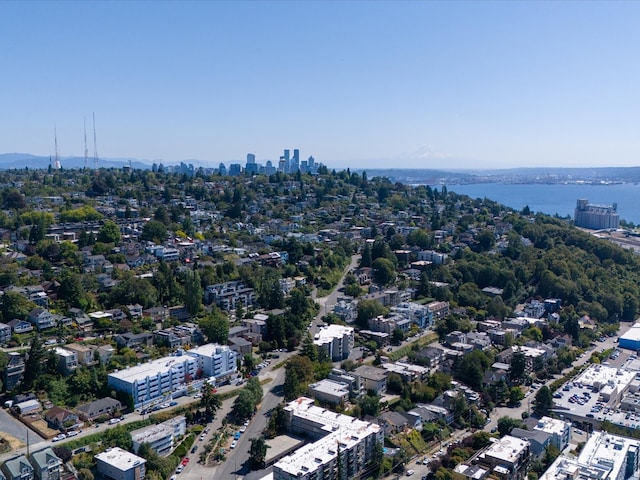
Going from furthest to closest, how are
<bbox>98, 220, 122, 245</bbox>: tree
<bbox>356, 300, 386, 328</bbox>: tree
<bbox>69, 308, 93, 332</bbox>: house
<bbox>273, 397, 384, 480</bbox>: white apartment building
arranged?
1. <bbox>98, 220, 122, 245</bbox>: tree
2. <bbox>356, 300, 386, 328</bbox>: tree
3. <bbox>69, 308, 93, 332</bbox>: house
4. <bbox>273, 397, 384, 480</bbox>: white apartment building

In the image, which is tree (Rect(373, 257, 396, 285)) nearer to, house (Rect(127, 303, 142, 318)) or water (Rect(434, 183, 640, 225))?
house (Rect(127, 303, 142, 318))

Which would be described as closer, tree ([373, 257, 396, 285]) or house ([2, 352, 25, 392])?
house ([2, 352, 25, 392])

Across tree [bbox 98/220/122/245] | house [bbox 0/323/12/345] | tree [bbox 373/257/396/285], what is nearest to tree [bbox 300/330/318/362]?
house [bbox 0/323/12/345]

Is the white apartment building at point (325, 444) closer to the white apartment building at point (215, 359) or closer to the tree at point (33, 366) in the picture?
the white apartment building at point (215, 359)

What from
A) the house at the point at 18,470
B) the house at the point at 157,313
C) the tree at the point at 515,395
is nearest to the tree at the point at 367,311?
the tree at the point at 515,395

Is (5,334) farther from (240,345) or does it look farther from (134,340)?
(240,345)

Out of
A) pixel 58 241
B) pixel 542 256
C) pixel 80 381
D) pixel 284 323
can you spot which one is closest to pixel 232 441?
pixel 80 381
